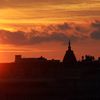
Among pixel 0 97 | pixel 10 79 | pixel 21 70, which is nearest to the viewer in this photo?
pixel 0 97

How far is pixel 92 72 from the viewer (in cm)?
15225

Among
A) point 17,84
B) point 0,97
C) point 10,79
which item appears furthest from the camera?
point 10,79

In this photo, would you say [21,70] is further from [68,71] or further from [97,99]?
[97,99]

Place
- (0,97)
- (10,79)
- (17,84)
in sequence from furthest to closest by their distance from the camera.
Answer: (10,79) < (17,84) < (0,97)

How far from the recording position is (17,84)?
138 metres

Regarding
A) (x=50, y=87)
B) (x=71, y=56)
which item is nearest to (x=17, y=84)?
(x=50, y=87)

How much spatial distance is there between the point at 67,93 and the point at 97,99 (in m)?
4.90

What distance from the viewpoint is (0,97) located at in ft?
424

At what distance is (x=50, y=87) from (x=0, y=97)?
8974 mm

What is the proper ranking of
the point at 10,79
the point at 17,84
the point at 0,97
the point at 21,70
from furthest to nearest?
the point at 21,70, the point at 10,79, the point at 17,84, the point at 0,97

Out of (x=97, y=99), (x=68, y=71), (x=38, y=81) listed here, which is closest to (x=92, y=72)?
(x=68, y=71)

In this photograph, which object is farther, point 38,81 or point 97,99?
point 38,81

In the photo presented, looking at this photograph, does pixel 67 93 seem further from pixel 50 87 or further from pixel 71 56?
pixel 71 56

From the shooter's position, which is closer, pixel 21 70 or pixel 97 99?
pixel 97 99
